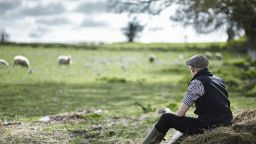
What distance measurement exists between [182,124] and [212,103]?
2.32ft

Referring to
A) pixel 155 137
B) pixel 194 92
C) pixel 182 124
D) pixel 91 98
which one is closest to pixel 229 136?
Answer: pixel 182 124

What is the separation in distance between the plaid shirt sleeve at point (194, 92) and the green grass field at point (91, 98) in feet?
8.09

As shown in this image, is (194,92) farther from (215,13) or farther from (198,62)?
(215,13)

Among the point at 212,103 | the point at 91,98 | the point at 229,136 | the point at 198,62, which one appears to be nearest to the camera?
the point at 229,136

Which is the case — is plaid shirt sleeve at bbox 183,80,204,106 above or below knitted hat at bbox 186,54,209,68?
below

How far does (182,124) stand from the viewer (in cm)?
995

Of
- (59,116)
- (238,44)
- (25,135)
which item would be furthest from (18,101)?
(238,44)

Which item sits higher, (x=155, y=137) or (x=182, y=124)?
(x=182, y=124)

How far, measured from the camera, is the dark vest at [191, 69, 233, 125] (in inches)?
386

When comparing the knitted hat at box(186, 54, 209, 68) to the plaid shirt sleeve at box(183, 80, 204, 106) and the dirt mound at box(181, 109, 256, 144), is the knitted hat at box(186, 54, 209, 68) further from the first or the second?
the dirt mound at box(181, 109, 256, 144)

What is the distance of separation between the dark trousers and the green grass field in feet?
6.48

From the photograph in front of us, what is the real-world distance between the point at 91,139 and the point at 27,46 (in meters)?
44.2

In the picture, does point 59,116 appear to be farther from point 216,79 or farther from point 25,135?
point 216,79

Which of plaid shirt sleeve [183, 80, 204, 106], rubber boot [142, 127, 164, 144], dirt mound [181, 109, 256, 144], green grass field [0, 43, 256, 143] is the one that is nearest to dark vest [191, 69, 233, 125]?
plaid shirt sleeve [183, 80, 204, 106]
